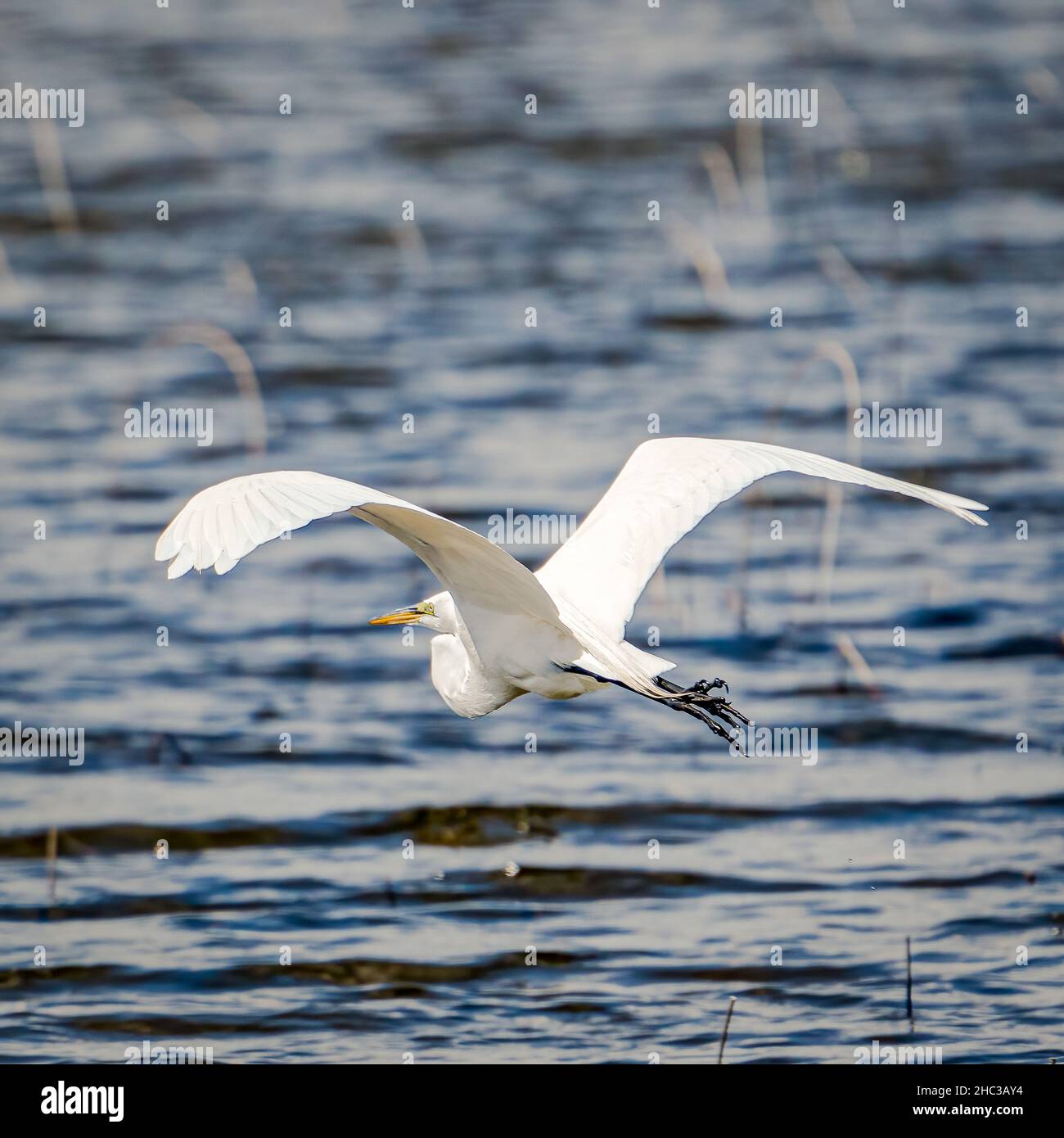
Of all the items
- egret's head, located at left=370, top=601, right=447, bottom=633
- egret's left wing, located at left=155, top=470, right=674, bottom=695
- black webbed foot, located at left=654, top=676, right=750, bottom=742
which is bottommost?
black webbed foot, located at left=654, top=676, right=750, bottom=742

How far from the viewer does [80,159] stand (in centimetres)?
1972

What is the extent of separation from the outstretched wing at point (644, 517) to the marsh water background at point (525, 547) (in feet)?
6.22

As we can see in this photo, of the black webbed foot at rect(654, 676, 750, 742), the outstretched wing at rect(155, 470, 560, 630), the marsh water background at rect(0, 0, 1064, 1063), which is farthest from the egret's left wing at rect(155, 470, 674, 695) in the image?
the marsh water background at rect(0, 0, 1064, 1063)

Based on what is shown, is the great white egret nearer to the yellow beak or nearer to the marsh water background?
the yellow beak

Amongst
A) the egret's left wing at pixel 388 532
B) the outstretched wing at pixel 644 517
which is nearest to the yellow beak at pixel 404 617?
the outstretched wing at pixel 644 517

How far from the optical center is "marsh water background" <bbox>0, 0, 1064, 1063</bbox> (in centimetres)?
829

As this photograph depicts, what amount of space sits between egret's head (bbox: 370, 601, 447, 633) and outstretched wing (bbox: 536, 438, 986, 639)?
413mm

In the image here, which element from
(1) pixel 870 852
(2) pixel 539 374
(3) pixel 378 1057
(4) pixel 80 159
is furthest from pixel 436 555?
(4) pixel 80 159

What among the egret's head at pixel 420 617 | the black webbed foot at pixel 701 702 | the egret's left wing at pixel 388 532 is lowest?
the black webbed foot at pixel 701 702

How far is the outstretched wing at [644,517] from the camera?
695 cm

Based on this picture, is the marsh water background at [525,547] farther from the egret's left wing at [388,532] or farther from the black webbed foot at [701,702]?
the egret's left wing at [388,532]

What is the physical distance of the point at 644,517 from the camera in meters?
7.22

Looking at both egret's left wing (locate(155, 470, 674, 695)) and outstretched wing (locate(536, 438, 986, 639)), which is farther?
outstretched wing (locate(536, 438, 986, 639))

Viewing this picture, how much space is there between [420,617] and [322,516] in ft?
7.23
